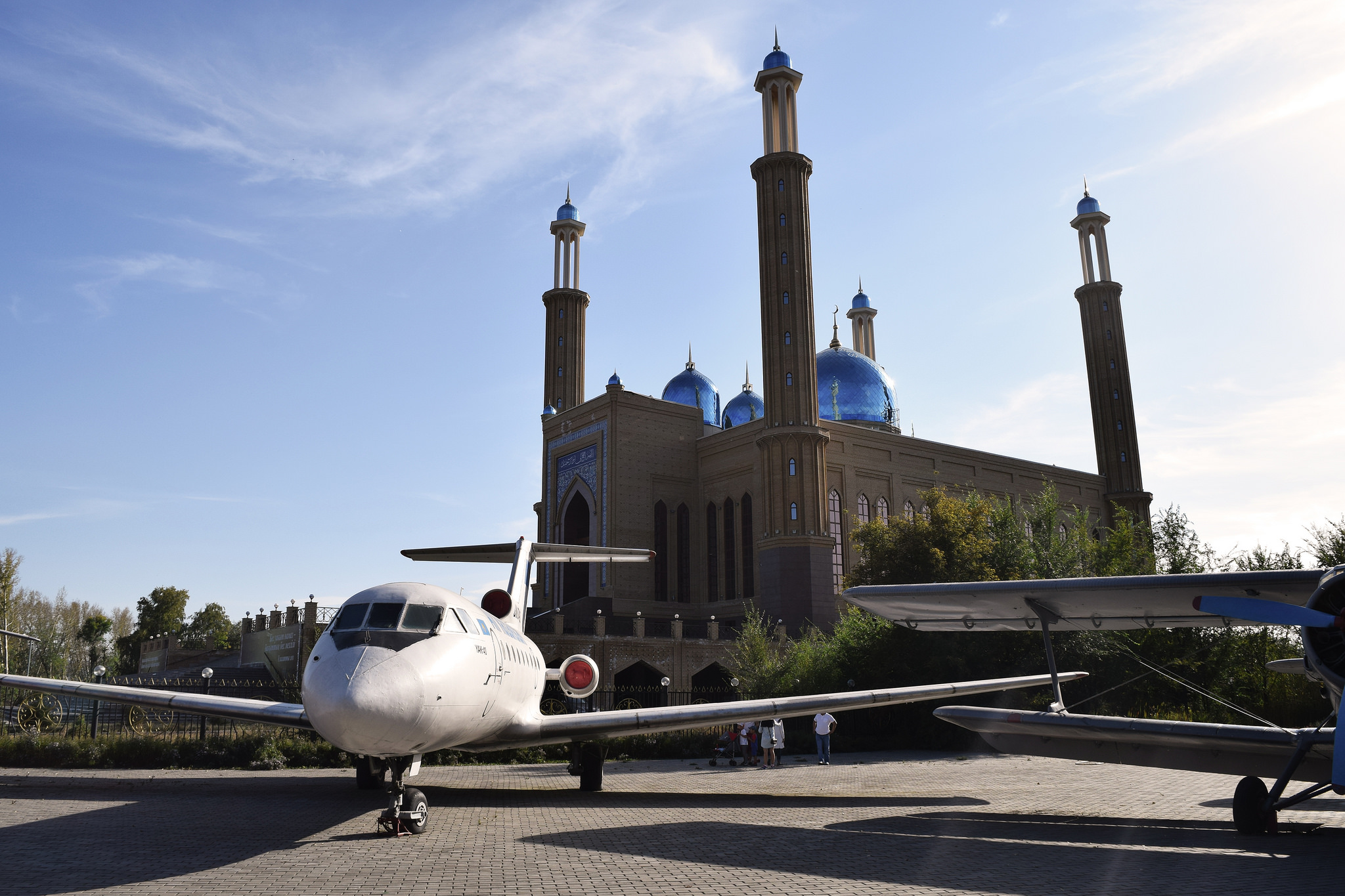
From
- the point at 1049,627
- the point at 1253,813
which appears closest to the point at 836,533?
the point at 1049,627

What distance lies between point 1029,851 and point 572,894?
458 cm

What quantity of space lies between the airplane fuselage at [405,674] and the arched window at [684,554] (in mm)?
40602

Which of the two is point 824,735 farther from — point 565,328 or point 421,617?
point 565,328

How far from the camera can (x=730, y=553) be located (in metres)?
50.9

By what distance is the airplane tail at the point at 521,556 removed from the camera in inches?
642

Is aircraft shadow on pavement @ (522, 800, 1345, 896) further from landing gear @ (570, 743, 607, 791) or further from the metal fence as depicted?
the metal fence

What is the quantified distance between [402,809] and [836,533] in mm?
40605

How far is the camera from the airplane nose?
822 cm

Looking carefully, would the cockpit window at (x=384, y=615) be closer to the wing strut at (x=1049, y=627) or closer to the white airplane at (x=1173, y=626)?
the white airplane at (x=1173, y=626)

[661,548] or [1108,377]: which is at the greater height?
[1108,377]

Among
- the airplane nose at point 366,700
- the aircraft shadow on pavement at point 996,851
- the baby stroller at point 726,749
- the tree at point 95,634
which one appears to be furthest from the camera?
the tree at point 95,634

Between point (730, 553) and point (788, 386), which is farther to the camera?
point (730, 553)

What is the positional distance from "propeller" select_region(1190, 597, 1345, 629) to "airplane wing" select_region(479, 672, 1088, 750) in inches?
113

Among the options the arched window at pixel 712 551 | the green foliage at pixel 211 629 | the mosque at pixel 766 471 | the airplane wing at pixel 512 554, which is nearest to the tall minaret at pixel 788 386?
the mosque at pixel 766 471
